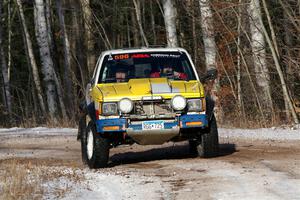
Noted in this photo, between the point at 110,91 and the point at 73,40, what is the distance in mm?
30401

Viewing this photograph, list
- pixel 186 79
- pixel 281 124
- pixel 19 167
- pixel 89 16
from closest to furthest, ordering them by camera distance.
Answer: pixel 19 167 < pixel 186 79 < pixel 281 124 < pixel 89 16

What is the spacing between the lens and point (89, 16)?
1221 inches

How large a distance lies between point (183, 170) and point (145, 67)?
2.43 meters

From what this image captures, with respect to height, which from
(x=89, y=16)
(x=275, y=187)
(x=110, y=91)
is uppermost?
(x=89, y=16)

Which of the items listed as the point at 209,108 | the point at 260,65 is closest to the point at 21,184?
the point at 209,108

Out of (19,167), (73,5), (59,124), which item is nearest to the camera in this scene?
(19,167)

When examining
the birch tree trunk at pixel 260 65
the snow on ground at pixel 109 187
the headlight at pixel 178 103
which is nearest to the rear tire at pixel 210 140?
the headlight at pixel 178 103

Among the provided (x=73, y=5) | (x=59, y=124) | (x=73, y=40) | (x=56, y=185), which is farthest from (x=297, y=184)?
(x=73, y=40)

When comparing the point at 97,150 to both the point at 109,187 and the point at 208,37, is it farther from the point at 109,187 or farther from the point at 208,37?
the point at 208,37

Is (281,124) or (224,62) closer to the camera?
(281,124)

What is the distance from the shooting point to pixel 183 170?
11328mm

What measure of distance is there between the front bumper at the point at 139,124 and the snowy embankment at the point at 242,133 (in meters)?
4.62

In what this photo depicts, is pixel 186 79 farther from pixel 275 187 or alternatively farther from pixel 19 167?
pixel 275 187

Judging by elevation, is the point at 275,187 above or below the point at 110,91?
below
